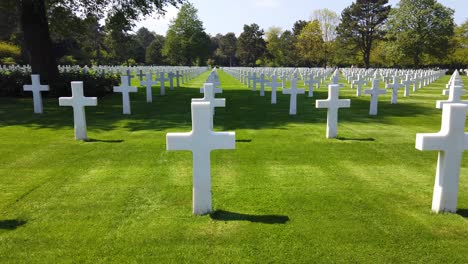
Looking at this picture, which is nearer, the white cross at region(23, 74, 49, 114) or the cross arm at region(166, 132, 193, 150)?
the cross arm at region(166, 132, 193, 150)

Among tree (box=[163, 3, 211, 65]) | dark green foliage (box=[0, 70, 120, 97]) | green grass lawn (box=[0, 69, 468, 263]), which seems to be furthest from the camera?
tree (box=[163, 3, 211, 65])

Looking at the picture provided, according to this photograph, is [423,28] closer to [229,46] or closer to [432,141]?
[432,141]

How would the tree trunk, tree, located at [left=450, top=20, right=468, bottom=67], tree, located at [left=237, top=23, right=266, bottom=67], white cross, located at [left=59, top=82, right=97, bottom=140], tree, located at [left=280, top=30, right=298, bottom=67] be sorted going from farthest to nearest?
tree, located at [left=237, top=23, right=266, bottom=67] < tree, located at [left=280, top=30, right=298, bottom=67] < tree, located at [left=450, top=20, right=468, bottom=67] < the tree trunk < white cross, located at [left=59, top=82, right=97, bottom=140]

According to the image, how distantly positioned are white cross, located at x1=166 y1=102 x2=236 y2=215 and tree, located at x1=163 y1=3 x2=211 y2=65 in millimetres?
66200

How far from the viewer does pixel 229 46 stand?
369ft

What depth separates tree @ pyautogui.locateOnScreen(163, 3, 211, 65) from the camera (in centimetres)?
6869

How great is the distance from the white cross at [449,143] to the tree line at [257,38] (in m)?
15.4

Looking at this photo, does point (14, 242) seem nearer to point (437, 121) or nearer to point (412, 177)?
point (412, 177)

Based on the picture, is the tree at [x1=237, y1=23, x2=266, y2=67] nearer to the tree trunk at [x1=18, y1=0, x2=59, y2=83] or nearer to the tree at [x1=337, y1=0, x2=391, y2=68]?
the tree at [x1=337, y1=0, x2=391, y2=68]

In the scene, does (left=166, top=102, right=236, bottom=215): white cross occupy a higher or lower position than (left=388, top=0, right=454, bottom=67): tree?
lower

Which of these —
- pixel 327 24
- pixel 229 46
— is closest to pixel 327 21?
pixel 327 24

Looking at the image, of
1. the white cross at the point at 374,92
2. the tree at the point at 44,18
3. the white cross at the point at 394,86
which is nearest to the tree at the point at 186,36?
the tree at the point at 44,18

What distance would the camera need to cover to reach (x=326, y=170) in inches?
230

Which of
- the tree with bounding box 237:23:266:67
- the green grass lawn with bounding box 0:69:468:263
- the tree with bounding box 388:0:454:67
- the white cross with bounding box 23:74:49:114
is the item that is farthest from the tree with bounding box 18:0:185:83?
the tree with bounding box 237:23:266:67
